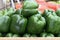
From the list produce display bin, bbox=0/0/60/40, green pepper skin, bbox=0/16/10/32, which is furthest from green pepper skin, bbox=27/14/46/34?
green pepper skin, bbox=0/16/10/32

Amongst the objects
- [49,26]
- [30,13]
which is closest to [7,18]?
[30,13]

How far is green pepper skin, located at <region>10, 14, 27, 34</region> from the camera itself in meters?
1.10

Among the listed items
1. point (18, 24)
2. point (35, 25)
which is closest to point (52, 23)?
point (35, 25)

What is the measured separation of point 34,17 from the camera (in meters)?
1.11

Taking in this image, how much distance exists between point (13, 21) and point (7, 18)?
52 mm

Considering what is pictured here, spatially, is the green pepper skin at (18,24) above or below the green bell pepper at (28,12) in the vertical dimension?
below

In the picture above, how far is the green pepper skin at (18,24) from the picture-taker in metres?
1.10

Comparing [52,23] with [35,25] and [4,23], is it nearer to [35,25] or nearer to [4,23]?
[35,25]

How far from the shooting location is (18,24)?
1122 millimetres

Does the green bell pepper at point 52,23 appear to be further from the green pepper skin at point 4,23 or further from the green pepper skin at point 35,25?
the green pepper skin at point 4,23

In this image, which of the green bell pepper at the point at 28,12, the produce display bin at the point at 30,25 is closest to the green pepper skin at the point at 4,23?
the produce display bin at the point at 30,25

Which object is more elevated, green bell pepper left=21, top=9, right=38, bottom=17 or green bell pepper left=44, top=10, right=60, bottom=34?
green bell pepper left=21, top=9, right=38, bottom=17

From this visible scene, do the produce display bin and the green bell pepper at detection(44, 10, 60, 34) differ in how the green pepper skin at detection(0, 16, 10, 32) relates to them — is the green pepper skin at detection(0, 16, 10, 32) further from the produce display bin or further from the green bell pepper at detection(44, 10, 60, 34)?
the green bell pepper at detection(44, 10, 60, 34)

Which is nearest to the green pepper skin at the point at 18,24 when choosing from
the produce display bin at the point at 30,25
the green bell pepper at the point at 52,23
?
the produce display bin at the point at 30,25
